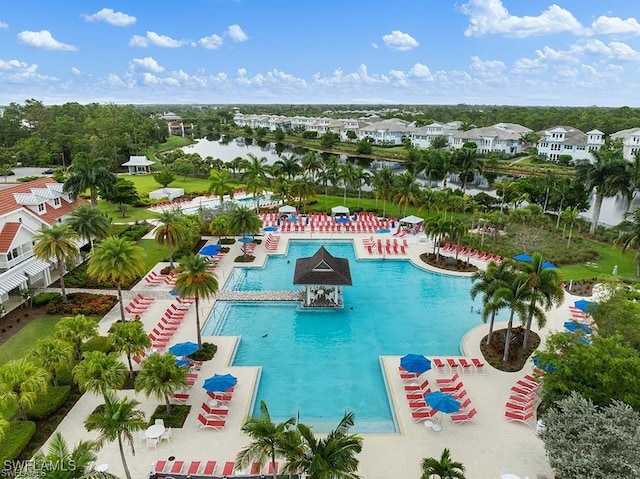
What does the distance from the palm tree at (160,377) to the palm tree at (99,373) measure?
0.87 meters

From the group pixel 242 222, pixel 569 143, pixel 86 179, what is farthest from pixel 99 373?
pixel 569 143

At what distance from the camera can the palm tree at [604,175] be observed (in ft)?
141

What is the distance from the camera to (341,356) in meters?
23.5

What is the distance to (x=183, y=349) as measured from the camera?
70.8 feet

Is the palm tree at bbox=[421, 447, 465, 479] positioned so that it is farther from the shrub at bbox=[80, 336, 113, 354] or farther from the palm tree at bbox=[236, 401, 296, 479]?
the shrub at bbox=[80, 336, 113, 354]

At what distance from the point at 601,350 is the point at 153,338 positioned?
21292 millimetres

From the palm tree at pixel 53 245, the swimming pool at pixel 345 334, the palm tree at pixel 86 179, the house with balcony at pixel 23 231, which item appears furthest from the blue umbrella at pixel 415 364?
the palm tree at pixel 86 179

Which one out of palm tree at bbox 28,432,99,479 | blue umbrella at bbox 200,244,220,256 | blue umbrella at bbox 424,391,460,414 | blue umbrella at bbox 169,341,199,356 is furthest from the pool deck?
blue umbrella at bbox 200,244,220,256

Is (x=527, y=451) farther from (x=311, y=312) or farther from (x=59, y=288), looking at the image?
(x=59, y=288)

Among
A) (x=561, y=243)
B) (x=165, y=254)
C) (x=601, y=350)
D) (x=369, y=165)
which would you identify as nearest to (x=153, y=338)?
(x=165, y=254)

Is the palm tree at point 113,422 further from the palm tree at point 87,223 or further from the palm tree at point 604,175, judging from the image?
the palm tree at point 604,175

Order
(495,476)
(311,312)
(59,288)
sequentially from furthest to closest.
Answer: (59,288) → (311,312) → (495,476)

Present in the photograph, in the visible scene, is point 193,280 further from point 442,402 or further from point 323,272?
point 442,402

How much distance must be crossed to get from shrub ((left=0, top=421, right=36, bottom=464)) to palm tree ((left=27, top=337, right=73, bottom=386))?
2.24 metres
